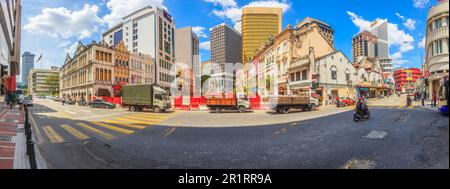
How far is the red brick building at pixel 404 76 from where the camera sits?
5.40 ft

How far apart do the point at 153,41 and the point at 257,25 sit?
1.72 metres

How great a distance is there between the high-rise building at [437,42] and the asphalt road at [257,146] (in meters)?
0.29

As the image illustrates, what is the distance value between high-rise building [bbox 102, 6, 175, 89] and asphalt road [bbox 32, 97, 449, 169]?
1092 mm

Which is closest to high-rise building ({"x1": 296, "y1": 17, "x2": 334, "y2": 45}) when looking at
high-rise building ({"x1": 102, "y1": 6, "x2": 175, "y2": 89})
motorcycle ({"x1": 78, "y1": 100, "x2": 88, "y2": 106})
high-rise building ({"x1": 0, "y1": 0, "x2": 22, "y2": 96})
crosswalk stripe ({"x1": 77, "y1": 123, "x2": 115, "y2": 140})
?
high-rise building ({"x1": 102, "y1": 6, "x2": 175, "y2": 89})

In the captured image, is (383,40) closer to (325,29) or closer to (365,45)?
(365,45)

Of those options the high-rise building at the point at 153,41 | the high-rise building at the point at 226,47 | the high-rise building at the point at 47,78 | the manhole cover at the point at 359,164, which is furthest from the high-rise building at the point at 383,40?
the high-rise building at the point at 47,78

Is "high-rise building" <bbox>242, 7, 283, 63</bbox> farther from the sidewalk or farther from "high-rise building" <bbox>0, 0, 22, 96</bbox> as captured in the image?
"high-rise building" <bbox>0, 0, 22, 96</bbox>

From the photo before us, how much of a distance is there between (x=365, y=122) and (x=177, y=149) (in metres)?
2.07

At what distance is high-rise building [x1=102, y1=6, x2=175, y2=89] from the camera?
2547mm

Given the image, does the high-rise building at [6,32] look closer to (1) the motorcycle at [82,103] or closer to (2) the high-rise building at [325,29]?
(1) the motorcycle at [82,103]

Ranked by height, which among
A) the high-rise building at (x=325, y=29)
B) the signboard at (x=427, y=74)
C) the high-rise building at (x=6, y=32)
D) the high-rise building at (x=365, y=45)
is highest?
the high-rise building at (x=6, y=32)

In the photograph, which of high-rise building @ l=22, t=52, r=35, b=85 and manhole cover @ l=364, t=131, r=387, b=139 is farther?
high-rise building @ l=22, t=52, r=35, b=85

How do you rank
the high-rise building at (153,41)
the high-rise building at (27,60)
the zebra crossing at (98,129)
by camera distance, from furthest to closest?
the high-rise building at (153,41), the high-rise building at (27,60), the zebra crossing at (98,129)
